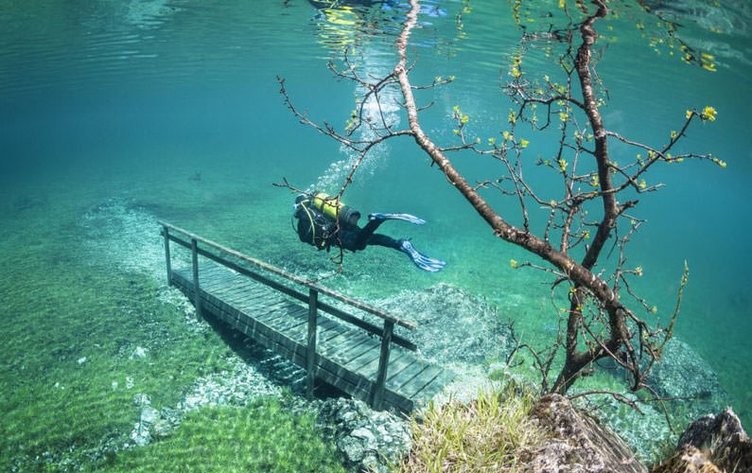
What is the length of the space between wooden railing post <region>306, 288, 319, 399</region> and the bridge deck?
0.10 m

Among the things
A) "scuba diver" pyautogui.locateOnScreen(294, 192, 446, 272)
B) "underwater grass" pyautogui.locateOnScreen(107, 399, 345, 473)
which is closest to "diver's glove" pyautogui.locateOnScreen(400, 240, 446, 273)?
"scuba diver" pyautogui.locateOnScreen(294, 192, 446, 272)

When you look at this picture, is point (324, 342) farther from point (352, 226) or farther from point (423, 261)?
point (423, 261)

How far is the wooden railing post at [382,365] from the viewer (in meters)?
6.53

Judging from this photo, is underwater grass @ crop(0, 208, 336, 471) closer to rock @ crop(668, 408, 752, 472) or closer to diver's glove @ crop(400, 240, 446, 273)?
diver's glove @ crop(400, 240, 446, 273)

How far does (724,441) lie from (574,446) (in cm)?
100

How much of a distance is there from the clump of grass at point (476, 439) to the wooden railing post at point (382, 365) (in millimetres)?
2693

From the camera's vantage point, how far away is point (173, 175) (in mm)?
31469

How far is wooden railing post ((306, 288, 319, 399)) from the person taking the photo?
24.2 feet

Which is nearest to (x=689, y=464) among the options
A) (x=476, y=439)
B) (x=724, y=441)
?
(x=724, y=441)

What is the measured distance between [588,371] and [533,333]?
8.82m

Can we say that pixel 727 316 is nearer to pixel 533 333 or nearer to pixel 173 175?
pixel 533 333

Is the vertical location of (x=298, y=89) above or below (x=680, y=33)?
below

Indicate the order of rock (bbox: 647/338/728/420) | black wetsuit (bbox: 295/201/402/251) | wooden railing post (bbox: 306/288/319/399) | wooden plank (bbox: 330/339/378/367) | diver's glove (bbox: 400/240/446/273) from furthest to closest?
rock (bbox: 647/338/728/420)
diver's glove (bbox: 400/240/446/273)
black wetsuit (bbox: 295/201/402/251)
wooden plank (bbox: 330/339/378/367)
wooden railing post (bbox: 306/288/319/399)

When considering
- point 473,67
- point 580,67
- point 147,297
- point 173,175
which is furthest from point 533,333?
point 173,175
